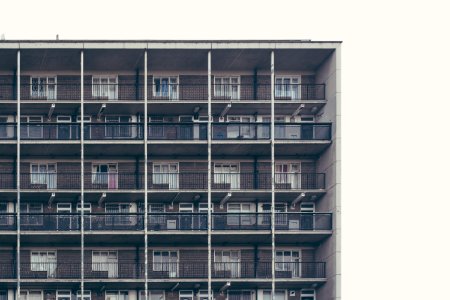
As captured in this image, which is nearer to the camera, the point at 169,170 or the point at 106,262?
the point at 106,262

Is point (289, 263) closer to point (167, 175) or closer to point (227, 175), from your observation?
point (227, 175)

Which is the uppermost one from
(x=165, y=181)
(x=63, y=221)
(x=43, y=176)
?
(x=43, y=176)

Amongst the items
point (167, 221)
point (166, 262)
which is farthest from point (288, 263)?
point (167, 221)

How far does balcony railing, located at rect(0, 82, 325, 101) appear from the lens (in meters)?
178

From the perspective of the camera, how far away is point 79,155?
582 ft

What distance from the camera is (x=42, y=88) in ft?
583

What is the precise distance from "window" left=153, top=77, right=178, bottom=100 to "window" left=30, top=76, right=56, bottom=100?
6.05 metres

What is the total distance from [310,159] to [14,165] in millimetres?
17600

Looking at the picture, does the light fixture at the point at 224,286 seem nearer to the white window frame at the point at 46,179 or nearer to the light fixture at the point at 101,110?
the white window frame at the point at 46,179

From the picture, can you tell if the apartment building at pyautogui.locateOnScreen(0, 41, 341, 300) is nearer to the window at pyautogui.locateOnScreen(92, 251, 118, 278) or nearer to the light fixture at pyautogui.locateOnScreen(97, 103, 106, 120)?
the window at pyautogui.locateOnScreen(92, 251, 118, 278)

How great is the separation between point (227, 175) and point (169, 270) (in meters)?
6.72

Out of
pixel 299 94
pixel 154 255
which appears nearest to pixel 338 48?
pixel 299 94

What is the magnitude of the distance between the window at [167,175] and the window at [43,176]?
5.97m

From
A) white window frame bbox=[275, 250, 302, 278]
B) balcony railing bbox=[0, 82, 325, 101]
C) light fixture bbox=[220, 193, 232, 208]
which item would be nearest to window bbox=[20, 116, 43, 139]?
balcony railing bbox=[0, 82, 325, 101]
